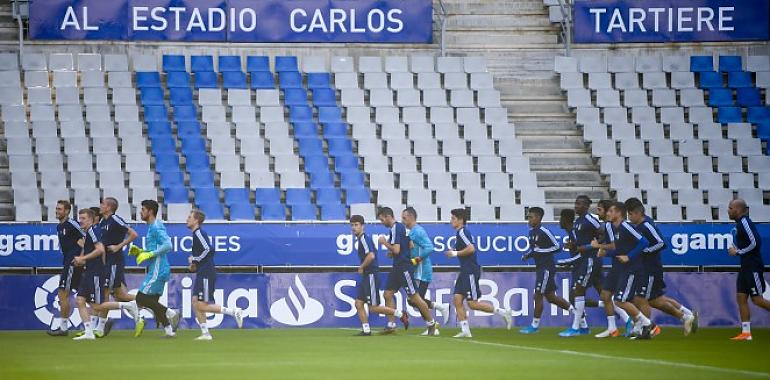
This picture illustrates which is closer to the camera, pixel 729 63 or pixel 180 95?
pixel 180 95

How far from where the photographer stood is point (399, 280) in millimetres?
21812

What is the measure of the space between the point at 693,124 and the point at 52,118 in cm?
1448

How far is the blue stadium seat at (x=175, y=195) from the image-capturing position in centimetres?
2756

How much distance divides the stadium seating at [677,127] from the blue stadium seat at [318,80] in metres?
5.44

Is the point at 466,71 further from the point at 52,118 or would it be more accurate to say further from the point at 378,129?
the point at 52,118

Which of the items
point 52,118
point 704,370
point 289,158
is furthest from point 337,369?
point 52,118

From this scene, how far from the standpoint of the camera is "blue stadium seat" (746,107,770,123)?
31.0 m

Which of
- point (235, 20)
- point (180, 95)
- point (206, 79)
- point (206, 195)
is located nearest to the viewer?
point (206, 195)

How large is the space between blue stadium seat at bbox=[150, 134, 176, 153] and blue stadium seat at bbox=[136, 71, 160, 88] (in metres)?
1.80

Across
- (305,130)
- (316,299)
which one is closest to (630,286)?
(316,299)

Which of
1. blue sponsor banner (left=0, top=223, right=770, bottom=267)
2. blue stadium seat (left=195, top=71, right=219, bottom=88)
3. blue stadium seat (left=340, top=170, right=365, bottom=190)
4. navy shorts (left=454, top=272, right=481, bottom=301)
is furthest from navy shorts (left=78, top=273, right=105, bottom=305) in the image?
blue stadium seat (left=195, top=71, right=219, bottom=88)

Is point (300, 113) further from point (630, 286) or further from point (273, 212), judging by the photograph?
point (630, 286)

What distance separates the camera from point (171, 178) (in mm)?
28062

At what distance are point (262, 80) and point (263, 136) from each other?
1848mm
